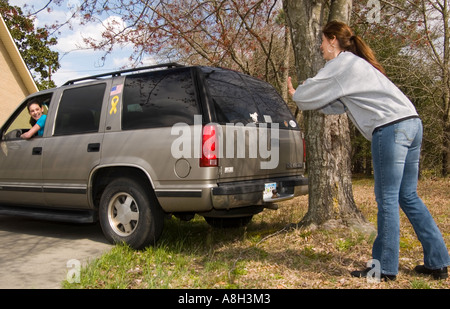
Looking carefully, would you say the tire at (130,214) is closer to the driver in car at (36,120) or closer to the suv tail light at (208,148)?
the suv tail light at (208,148)

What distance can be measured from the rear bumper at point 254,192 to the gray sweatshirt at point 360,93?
3.78ft

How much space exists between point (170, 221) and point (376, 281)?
3.56 meters

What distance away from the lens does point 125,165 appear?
4.14 metres

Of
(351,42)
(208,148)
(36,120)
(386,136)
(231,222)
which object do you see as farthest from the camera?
(36,120)

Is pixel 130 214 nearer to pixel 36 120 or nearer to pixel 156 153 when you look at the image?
pixel 156 153

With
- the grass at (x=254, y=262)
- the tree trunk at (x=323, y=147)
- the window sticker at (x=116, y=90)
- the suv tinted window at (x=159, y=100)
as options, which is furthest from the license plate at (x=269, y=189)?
the window sticker at (x=116, y=90)

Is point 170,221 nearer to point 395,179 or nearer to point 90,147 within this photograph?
point 90,147

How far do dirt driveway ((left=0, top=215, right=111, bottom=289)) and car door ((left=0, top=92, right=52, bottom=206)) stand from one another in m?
0.49

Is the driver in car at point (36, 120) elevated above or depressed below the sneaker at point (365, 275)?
above

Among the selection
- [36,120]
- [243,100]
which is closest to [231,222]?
[243,100]

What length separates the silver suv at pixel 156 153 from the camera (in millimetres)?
3832

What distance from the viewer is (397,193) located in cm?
304

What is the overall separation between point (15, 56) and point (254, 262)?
1588 cm

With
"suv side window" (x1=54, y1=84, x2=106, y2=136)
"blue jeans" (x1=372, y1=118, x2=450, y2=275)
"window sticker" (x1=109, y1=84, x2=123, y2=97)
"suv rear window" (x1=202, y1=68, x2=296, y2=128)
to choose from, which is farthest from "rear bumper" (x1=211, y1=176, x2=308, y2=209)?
"suv side window" (x1=54, y1=84, x2=106, y2=136)
